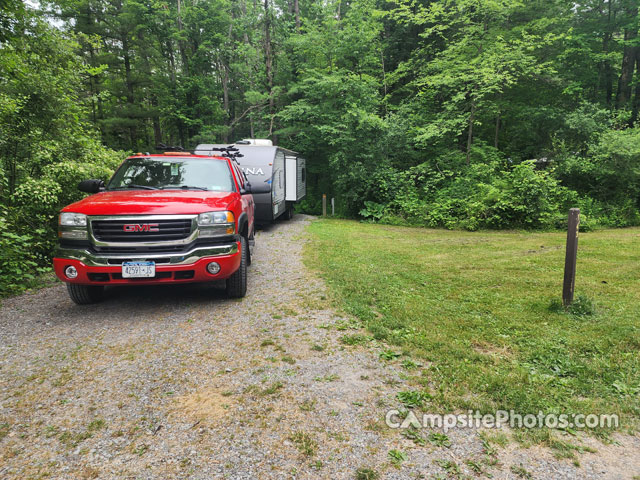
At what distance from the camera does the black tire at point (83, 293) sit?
179 inches

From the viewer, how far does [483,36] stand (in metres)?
14.8

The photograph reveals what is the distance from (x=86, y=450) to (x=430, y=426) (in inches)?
89.3

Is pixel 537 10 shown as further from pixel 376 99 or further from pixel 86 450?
pixel 86 450

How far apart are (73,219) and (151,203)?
90 cm

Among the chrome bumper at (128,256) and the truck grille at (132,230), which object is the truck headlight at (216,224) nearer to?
the chrome bumper at (128,256)

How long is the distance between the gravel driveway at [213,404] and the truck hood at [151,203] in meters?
1.36

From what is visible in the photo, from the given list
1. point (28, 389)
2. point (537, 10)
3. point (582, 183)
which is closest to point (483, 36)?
point (537, 10)

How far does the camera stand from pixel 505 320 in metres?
4.07

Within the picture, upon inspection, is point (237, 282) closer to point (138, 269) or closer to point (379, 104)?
point (138, 269)

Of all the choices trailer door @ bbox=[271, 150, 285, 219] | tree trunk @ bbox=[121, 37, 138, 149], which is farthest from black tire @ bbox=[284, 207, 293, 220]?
tree trunk @ bbox=[121, 37, 138, 149]

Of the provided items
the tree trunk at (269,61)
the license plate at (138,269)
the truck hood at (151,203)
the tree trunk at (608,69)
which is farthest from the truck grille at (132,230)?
the tree trunk at (608,69)

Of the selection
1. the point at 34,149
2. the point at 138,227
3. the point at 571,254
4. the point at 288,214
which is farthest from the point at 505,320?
the point at 288,214

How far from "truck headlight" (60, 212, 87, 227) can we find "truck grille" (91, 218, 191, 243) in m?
0.12

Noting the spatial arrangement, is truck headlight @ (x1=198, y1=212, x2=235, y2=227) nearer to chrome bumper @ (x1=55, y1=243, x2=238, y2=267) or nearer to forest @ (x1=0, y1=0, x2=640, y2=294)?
chrome bumper @ (x1=55, y1=243, x2=238, y2=267)
